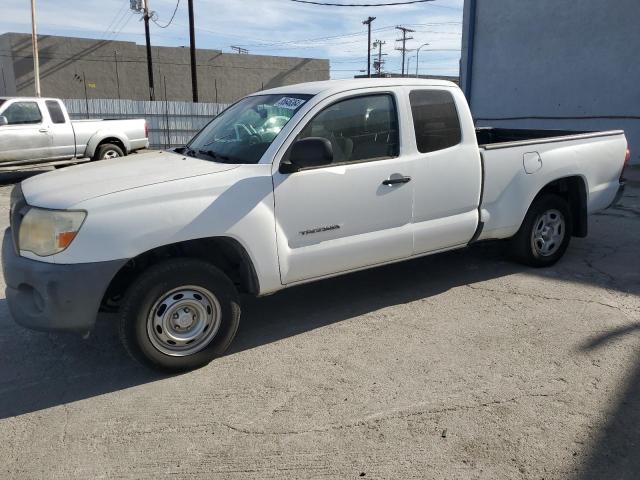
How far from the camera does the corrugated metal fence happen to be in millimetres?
19469

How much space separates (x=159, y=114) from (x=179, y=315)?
18076 millimetres

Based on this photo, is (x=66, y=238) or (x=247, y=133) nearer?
(x=66, y=238)

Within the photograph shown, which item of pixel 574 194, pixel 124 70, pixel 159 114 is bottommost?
pixel 574 194

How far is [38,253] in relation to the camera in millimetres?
3287

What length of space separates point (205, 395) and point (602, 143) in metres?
4.85

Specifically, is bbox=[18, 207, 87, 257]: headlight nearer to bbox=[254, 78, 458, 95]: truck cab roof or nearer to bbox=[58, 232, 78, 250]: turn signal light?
bbox=[58, 232, 78, 250]: turn signal light

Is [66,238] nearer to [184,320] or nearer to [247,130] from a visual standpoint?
[184,320]

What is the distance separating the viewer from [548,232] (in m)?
5.70

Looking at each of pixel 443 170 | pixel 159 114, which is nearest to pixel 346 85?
pixel 443 170

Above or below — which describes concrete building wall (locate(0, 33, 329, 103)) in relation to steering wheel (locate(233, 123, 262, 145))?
above

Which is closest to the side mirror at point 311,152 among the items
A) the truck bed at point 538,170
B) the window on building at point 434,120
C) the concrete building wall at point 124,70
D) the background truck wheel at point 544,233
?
the window on building at point 434,120

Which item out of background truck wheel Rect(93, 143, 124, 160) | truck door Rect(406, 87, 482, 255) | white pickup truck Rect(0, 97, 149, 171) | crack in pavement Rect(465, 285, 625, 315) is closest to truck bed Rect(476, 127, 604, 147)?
truck door Rect(406, 87, 482, 255)

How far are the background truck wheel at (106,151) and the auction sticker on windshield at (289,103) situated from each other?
32.7ft

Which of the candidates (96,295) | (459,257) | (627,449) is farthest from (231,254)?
(459,257)
